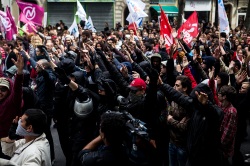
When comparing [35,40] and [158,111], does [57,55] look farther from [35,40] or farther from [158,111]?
[158,111]

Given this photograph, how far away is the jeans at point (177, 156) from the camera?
514cm

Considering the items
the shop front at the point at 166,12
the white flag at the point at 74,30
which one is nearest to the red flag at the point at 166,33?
the white flag at the point at 74,30

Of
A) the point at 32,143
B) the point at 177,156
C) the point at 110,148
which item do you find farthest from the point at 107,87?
the point at 110,148

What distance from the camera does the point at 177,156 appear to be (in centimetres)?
526

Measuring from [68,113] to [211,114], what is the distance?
2146 millimetres

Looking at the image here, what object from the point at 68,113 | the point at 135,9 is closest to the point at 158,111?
the point at 68,113

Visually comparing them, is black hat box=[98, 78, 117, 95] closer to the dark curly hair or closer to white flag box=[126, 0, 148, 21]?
the dark curly hair

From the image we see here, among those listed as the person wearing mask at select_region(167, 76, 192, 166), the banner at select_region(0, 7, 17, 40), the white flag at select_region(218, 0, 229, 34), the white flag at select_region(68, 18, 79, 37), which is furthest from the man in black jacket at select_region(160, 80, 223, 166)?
the white flag at select_region(68, 18, 79, 37)

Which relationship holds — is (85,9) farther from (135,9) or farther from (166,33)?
(166,33)

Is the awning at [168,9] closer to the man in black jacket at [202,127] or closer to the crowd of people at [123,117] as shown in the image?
the crowd of people at [123,117]

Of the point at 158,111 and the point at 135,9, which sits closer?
the point at 158,111

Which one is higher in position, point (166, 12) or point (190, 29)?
point (166, 12)

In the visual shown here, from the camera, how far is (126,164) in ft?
11.8

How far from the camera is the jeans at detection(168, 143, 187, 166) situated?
5.14 m
